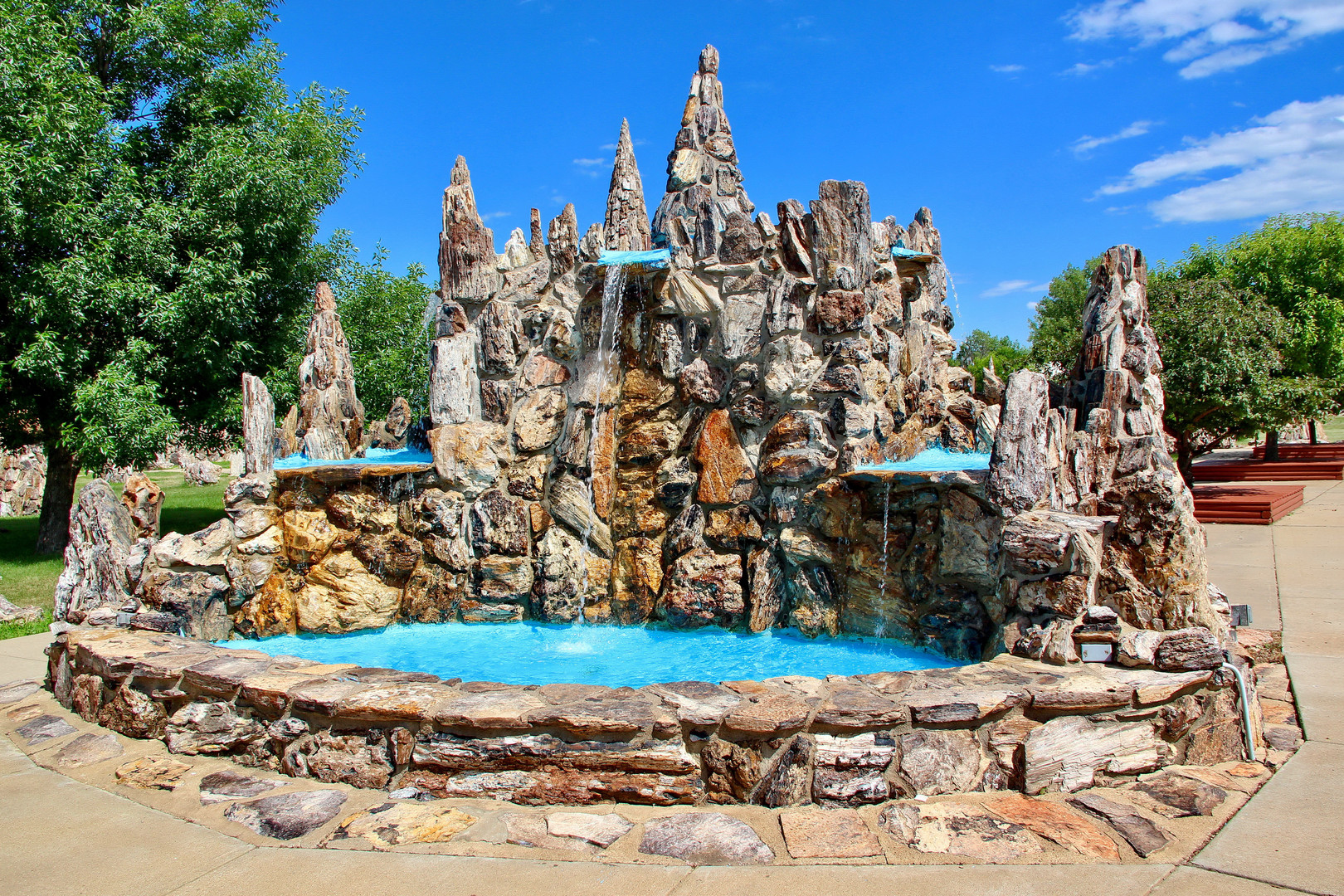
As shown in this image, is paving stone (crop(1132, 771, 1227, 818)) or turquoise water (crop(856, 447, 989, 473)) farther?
turquoise water (crop(856, 447, 989, 473))

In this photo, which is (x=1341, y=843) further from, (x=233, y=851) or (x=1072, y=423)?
(x=233, y=851)

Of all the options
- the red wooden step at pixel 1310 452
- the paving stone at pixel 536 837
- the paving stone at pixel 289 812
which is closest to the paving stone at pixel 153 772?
the paving stone at pixel 289 812

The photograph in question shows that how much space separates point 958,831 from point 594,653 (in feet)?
12.9

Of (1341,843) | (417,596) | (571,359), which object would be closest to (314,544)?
(417,596)

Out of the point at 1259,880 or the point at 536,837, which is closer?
the point at 1259,880

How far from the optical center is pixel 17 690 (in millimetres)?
5578

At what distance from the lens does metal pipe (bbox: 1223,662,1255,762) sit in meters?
4.01

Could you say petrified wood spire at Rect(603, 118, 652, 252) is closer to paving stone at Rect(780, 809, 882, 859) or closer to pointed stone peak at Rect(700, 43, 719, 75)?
pointed stone peak at Rect(700, 43, 719, 75)

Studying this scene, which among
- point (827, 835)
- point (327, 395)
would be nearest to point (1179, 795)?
point (827, 835)

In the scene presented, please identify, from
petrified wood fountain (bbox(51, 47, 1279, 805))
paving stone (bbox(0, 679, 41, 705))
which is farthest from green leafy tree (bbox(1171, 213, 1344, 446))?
paving stone (bbox(0, 679, 41, 705))

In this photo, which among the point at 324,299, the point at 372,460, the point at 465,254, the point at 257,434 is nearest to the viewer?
the point at 257,434

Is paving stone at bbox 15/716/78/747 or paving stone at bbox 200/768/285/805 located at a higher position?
paving stone at bbox 15/716/78/747

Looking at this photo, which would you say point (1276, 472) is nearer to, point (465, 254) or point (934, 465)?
point (934, 465)

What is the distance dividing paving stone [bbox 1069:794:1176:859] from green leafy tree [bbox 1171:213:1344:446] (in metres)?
16.6
